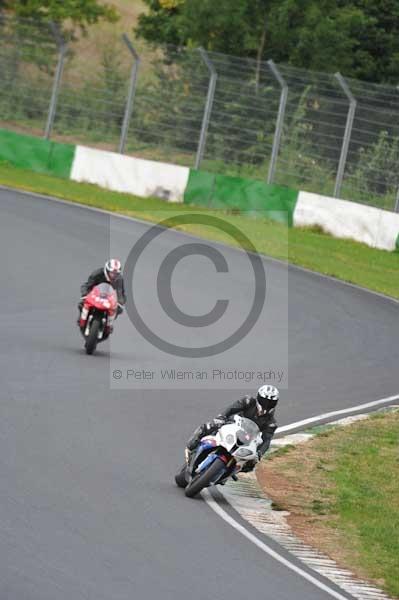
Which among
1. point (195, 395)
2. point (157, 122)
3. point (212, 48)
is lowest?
point (195, 395)

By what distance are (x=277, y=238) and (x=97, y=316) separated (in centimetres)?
1433


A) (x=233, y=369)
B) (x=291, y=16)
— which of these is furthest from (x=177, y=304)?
(x=291, y=16)

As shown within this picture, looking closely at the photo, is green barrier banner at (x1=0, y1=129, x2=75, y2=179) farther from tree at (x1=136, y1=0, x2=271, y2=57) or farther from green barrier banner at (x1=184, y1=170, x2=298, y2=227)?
tree at (x1=136, y1=0, x2=271, y2=57)

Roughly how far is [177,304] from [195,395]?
18.8 feet

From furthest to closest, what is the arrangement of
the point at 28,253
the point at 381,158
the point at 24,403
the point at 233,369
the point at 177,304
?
the point at 381,158, the point at 28,253, the point at 177,304, the point at 233,369, the point at 24,403

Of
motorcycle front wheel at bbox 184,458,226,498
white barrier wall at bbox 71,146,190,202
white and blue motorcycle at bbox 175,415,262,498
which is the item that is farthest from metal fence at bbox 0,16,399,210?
motorcycle front wheel at bbox 184,458,226,498

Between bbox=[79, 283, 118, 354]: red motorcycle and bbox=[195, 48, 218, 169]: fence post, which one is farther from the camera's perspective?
bbox=[195, 48, 218, 169]: fence post

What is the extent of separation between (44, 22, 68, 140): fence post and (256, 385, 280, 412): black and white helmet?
27.6 metres

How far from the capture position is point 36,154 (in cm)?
3684

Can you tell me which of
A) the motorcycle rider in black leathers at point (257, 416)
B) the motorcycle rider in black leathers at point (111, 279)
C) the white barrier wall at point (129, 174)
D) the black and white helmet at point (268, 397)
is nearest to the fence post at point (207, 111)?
the white barrier wall at point (129, 174)

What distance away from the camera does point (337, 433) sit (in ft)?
48.3

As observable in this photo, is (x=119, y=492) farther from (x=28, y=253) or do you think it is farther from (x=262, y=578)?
(x=28, y=253)

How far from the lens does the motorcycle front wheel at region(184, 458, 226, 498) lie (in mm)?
10930

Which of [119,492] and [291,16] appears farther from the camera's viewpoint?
[291,16]
